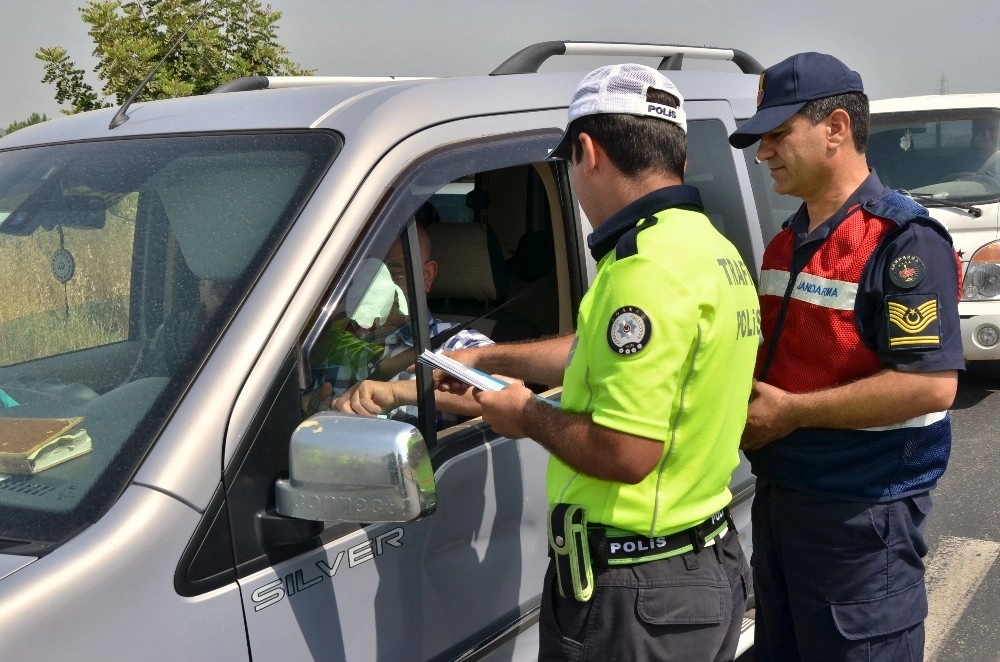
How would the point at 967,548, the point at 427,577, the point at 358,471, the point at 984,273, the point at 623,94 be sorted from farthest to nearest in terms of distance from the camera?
the point at 984,273
the point at 967,548
the point at 427,577
the point at 623,94
the point at 358,471

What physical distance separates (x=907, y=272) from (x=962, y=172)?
5.99m

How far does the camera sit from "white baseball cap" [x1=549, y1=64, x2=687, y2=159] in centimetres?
190

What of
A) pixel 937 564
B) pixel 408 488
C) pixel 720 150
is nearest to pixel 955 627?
pixel 937 564

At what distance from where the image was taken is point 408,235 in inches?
85.7

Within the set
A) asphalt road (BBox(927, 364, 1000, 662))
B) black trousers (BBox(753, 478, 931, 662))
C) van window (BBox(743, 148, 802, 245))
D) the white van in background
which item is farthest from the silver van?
the white van in background

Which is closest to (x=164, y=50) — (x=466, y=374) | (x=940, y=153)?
(x=940, y=153)

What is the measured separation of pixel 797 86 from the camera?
7.91ft

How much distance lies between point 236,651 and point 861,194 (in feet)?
5.52

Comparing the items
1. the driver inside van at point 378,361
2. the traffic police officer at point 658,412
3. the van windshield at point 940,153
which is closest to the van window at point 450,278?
the driver inside van at point 378,361

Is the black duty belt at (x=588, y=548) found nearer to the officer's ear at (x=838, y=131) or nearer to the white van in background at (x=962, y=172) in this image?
the officer's ear at (x=838, y=131)

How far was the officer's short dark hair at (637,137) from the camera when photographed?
1.91 metres

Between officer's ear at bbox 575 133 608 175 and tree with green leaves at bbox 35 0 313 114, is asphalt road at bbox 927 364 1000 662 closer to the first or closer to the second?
officer's ear at bbox 575 133 608 175

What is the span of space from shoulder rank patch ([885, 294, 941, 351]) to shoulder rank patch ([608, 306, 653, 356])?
76cm

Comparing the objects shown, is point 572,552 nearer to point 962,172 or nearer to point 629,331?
point 629,331
